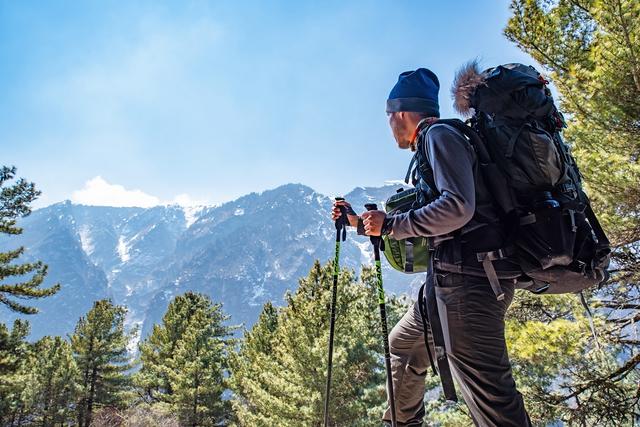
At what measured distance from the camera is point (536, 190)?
200cm

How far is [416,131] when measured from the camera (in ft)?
8.35

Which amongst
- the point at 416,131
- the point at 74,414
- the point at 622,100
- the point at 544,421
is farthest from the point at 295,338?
the point at 74,414

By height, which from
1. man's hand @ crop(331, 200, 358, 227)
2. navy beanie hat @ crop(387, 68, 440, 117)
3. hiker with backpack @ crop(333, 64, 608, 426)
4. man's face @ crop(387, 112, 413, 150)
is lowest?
hiker with backpack @ crop(333, 64, 608, 426)

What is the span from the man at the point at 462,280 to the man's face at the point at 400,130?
35 centimetres

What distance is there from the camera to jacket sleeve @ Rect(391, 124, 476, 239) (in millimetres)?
1935

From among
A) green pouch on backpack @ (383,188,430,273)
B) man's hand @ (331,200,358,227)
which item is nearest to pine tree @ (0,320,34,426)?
man's hand @ (331,200,358,227)

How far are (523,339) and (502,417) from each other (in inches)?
211

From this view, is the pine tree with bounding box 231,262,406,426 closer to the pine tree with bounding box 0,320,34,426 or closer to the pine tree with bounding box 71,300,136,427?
the pine tree with bounding box 0,320,34,426

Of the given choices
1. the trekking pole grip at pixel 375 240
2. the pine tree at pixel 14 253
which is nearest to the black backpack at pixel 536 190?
the trekking pole grip at pixel 375 240

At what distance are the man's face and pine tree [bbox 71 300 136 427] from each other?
100ft

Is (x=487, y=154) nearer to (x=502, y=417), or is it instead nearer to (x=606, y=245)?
(x=606, y=245)

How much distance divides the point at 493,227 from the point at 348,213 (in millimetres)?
955

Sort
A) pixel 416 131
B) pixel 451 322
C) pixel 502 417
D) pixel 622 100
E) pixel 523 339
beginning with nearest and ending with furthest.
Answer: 1. pixel 502 417
2. pixel 451 322
3. pixel 416 131
4. pixel 622 100
5. pixel 523 339

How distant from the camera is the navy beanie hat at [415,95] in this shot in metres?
2.60
